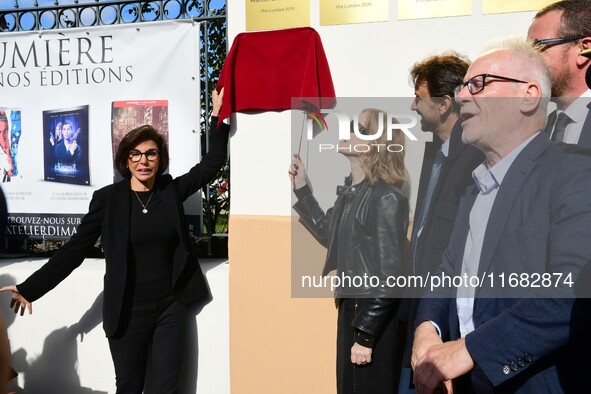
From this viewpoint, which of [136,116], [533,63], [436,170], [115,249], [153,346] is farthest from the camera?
[136,116]

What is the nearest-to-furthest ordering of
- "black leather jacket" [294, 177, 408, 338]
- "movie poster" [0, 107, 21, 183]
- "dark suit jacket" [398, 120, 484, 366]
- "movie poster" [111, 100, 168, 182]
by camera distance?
"dark suit jacket" [398, 120, 484, 366]
"black leather jacket" [294, 177, 408, 338]
"movie poster" [111, 100, 168, 182]
"movie poster" [0, 107, 21, 183]

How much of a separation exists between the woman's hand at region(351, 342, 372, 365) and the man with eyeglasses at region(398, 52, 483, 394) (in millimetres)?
225

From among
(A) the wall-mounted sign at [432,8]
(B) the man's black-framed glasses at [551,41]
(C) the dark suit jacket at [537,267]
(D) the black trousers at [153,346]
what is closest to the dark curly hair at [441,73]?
(A) the wall-mounted sign at [432,8]

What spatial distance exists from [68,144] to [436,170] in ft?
8.89

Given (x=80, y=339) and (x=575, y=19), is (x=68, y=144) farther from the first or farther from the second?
(x=575, y=19)

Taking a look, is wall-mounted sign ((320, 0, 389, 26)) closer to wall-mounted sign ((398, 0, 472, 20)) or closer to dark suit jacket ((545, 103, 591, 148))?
wall-mounted sign ((398, 0, 472, 20))

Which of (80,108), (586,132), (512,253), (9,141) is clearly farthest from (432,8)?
(9,141)

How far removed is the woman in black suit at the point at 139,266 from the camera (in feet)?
10.3

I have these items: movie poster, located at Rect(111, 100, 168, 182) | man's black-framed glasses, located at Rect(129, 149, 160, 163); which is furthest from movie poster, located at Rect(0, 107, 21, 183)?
man's black-framed glasses, located at Rect(129, 149, 160, 163)

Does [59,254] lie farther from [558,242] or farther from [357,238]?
[558,242]

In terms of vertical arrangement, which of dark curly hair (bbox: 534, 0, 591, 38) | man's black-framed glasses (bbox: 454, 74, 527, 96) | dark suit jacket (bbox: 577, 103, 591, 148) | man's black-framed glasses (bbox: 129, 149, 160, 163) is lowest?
man's black-framed glasses (bbox: 129, 149, 160, 163)

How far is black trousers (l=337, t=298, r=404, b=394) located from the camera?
2.68m

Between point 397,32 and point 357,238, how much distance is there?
4.35ft

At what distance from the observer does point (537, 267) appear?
1482 millimetres
